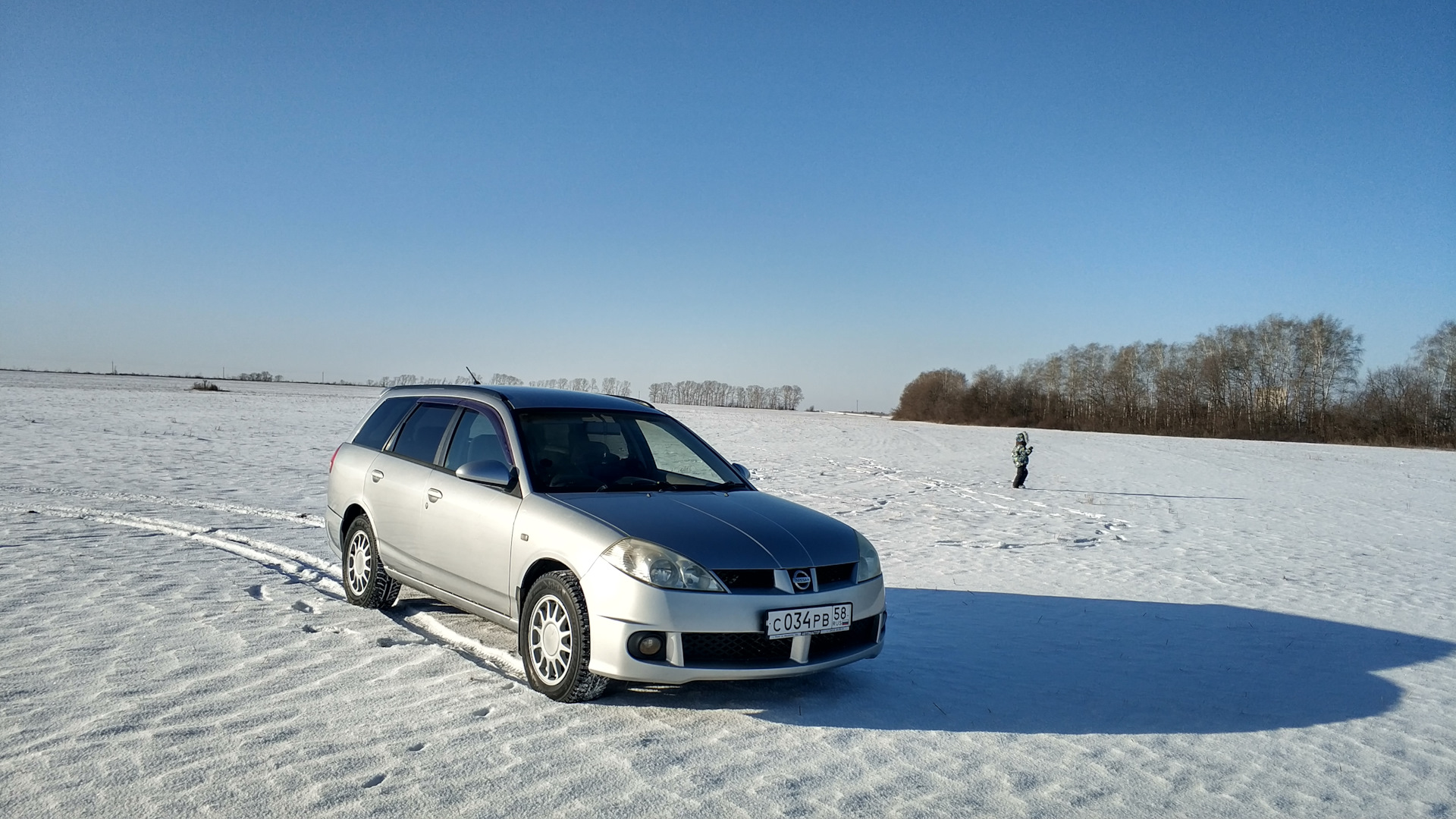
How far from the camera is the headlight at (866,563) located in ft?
15.9

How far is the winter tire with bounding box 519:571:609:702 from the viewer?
445 centimetres

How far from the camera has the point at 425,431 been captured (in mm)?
6316

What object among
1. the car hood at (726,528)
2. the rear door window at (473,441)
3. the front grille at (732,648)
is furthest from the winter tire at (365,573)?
the front grille at (732,648)

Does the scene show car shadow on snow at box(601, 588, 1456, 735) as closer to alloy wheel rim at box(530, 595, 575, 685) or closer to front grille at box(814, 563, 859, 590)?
alloy wheel rim at box(530, 595, 575, 685)

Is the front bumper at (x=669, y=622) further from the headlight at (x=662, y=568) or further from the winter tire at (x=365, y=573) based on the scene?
the winter tire at (x=365, y=573)

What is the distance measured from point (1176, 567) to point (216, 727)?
9571 mm

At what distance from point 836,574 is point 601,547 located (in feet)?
4.17

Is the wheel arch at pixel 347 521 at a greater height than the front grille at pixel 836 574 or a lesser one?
lesser

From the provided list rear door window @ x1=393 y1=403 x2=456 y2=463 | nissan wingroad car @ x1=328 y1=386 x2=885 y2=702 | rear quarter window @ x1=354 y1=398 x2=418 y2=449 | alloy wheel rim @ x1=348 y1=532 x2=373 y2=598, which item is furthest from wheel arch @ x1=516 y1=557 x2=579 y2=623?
rear quarter window @ x1=354 y1=398 x2=418 y2=449

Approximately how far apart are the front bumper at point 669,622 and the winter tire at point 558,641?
92 mm

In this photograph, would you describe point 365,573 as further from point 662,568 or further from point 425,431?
point 662,568

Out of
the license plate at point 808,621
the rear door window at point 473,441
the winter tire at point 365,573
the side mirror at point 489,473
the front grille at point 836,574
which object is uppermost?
the rear door window at point 473,441

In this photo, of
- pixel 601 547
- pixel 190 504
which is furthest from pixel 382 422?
pixel 190 504

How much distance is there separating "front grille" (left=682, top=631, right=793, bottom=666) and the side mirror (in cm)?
147
